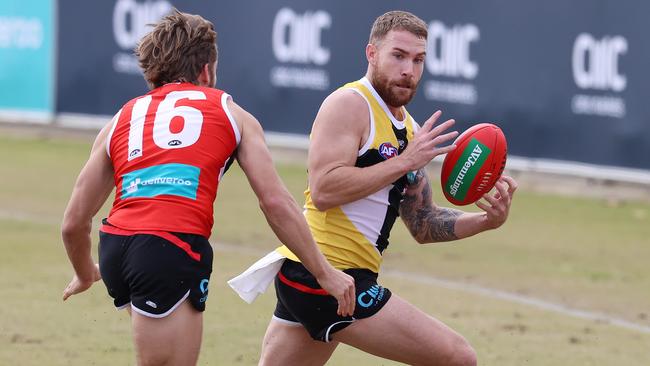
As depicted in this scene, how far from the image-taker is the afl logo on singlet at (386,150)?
6.16 metres

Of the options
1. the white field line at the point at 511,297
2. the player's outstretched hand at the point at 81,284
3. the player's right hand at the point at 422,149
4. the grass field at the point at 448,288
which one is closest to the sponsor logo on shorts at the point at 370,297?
the player's right hand at the point at 422,149

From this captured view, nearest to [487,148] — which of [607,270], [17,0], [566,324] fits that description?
[566,324]

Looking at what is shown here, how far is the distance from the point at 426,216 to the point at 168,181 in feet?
5.90

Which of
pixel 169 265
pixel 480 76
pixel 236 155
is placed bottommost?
pixel 480 76

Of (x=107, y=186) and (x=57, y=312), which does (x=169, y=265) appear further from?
(x=57, y=312)

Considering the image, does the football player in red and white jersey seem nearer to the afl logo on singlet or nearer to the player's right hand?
the player's right hand

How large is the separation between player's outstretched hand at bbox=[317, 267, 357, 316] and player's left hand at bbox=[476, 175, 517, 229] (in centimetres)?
121

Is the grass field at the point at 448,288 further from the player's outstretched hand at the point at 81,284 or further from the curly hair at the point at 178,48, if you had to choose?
the curly hair at the point at 178,48

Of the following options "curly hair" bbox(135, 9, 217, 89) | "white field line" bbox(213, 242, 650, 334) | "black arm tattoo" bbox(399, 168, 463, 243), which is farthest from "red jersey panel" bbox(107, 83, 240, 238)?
"white field line" bbox(213, 242, 650, 334)

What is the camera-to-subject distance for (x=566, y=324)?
33.2 ft

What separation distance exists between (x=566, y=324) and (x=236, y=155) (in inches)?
208

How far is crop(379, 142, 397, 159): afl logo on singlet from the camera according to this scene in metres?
6.16

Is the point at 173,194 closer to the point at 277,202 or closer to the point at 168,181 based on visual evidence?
the point at 168,181

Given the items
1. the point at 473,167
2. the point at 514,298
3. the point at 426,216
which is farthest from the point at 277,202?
the point at 514,298
